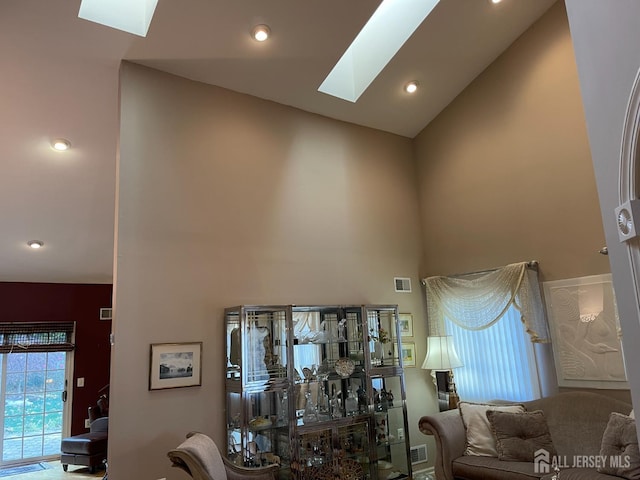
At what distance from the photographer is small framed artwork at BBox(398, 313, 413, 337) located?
5422mm

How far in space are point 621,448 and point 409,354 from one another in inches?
92.1

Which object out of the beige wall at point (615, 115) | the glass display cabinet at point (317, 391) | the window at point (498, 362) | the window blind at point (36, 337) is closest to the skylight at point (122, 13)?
the glass display cabinet at point (317, 391)

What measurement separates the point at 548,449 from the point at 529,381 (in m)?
0.80

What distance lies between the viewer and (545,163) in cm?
458

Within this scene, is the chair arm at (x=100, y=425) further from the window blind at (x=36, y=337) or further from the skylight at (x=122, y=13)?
the skylight at (x=122, y=13)

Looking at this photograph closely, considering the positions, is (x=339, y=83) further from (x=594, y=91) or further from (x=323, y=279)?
(x=594, y=91)

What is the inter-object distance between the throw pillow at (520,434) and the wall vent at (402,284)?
1.78 metres

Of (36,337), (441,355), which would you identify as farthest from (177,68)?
(36,337)

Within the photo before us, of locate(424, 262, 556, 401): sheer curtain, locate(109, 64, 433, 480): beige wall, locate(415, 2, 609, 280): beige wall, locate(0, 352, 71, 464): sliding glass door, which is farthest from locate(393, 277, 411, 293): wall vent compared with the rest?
locate(0, 352, 71, 464): sliding glass door

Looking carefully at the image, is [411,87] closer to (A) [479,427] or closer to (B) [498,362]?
(B) [498,362]

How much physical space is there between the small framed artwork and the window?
0.41 m

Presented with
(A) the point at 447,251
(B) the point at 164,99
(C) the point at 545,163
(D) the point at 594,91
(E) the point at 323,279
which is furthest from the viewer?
(A) the point at 447,251

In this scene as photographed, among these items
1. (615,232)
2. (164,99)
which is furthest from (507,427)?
(164,99)

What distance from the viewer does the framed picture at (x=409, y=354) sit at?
5332 mm
